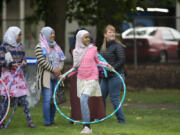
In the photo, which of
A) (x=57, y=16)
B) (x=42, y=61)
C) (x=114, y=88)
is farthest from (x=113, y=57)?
(x=57, y=16)

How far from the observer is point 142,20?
2245 cm

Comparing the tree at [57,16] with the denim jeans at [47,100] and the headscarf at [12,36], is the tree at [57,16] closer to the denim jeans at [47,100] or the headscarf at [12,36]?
the denim jeans at [47,100]

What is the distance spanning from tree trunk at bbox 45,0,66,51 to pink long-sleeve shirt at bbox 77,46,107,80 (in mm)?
9066

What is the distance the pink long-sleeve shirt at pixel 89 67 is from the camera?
9.68 m

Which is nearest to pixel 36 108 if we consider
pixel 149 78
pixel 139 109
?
pixel 139 109

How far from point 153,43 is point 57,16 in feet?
14.4

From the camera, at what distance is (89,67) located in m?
9.68

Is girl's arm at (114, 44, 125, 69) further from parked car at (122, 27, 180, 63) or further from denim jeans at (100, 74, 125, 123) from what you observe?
parked car at (122, 27, 180, 63)

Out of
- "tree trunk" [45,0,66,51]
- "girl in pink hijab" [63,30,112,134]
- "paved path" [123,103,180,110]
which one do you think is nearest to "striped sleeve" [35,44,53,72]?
"girl in pink hijab" [63,30,112,134]

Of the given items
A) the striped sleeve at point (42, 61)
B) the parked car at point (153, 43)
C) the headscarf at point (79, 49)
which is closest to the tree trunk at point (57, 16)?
the parked car at point (153, 43)

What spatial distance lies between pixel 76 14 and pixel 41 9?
1580 millimetres

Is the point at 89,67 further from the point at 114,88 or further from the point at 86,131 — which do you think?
the point at 114,88

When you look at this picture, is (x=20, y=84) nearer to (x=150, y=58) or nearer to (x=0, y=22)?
(x=150, y=58)

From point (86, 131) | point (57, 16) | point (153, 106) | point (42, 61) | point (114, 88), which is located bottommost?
point (153, 106)
